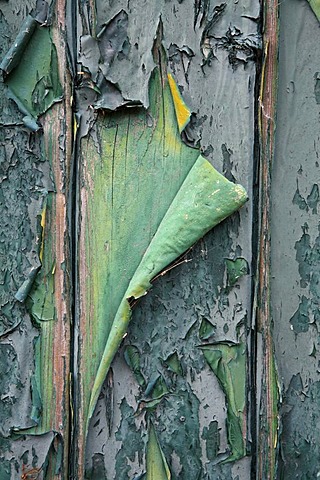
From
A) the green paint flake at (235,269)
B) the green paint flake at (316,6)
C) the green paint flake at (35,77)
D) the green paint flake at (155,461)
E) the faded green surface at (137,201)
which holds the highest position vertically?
the green paint flake at (316,6)

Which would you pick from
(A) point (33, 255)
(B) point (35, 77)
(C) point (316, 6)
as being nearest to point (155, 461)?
(A) point (33, 255)

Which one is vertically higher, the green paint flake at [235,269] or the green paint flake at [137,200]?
the green paint flake at [137,200]

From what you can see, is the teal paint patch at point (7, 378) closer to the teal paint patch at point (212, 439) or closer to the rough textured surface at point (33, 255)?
the rough textured surface at point (33, 255)

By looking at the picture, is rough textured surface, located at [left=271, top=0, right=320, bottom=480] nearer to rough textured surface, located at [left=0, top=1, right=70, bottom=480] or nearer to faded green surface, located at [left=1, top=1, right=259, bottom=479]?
faded green surface, located at [left=1, top=1, right=259, bottom=479]

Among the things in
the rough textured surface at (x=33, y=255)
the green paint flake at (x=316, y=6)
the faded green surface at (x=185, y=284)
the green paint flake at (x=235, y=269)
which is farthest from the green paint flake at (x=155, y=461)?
the green paint flake at (x=316, y=6)

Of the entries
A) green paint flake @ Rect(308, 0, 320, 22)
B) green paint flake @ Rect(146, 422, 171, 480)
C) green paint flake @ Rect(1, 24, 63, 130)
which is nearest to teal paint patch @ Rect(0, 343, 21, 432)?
green paint flake @ Rect(146, 422, 171, 480)

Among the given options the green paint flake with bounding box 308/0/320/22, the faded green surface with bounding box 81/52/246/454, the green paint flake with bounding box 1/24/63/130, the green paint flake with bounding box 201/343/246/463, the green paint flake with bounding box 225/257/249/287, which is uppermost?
the green paint flake with bounding box 308/0/320/22
